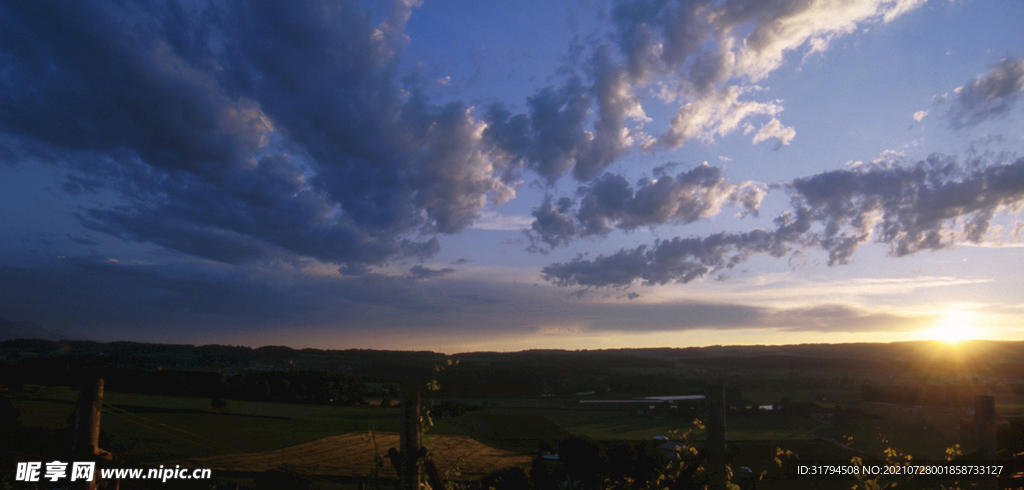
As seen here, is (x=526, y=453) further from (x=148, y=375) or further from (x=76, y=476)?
(x=148, y=375)

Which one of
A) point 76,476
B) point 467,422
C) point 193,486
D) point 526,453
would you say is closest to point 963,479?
point 76,476

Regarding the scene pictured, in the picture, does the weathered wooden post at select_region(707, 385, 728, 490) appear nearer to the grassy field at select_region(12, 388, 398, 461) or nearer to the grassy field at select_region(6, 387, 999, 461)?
the grassy field at select_region(12, 388, 398, 461)

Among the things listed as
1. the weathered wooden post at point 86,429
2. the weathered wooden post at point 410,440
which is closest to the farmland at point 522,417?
the weathered wooden post at point 410,440

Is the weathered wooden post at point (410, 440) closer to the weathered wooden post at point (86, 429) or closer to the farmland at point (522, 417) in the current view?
the farmland at point (522, 417)

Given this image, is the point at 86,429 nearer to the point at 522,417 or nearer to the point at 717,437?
the point at 717,437

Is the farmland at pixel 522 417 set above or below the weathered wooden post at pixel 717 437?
below

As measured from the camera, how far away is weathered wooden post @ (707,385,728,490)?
4.80 metres

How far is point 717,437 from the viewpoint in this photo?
4840mm

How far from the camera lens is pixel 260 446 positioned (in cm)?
3816

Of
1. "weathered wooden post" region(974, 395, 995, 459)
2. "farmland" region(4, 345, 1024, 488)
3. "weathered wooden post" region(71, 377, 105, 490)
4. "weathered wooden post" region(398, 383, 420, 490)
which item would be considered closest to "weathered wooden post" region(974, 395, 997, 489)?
"weathered wooden post" region(974, 395, 995, 459)

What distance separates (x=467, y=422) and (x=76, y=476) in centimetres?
5018

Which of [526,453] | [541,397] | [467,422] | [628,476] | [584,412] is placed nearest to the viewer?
[628,476]

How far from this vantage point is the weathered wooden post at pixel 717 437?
480 cm

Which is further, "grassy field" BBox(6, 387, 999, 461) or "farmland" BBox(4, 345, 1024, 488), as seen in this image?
"grassy field" BBox(6, 387, 999, 461)
